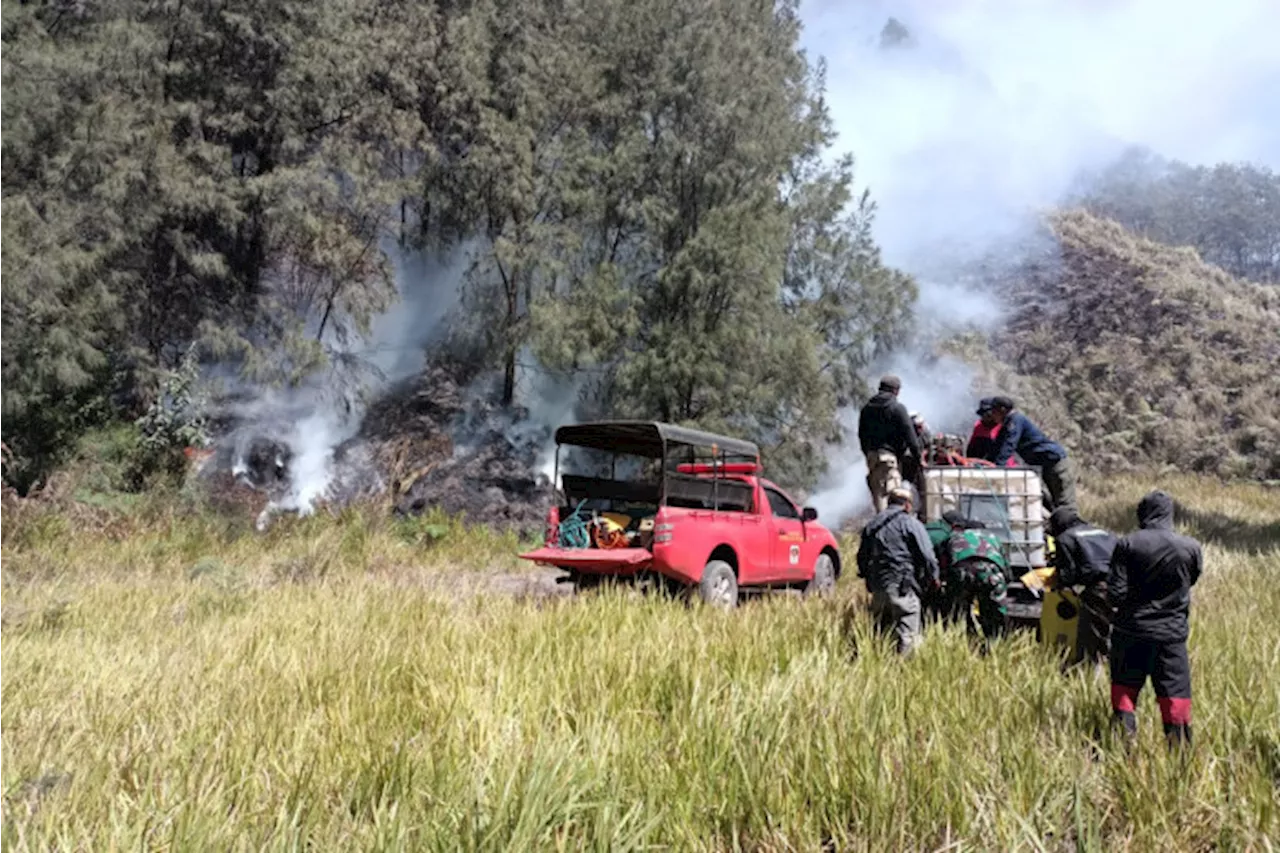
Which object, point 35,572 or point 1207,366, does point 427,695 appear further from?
point 1207,366

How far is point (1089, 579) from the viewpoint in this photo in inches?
179

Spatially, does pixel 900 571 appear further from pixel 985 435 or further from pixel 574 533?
pixel 574 533

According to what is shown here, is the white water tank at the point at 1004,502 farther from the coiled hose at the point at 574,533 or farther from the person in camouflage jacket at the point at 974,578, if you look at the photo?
the coiled hose at the point at 574,533

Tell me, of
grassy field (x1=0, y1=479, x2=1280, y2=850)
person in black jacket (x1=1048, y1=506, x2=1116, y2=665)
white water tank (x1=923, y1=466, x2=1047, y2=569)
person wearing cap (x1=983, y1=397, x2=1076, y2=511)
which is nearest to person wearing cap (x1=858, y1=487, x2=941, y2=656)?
grassy field (x1=0, y1=479, x2=1280, y2=850)

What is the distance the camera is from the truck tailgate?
7.24 metres

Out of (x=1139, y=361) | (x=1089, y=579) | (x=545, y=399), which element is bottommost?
(x=1089, y=579)

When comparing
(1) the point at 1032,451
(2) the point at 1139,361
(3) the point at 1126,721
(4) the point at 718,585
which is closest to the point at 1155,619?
(3) the point at 1126,721

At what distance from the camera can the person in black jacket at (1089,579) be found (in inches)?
179

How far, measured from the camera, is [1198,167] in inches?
2067

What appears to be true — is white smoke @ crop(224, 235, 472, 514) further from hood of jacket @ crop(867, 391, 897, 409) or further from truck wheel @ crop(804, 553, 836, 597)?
hood of jacket @ crop(867, 391, 897, 409)

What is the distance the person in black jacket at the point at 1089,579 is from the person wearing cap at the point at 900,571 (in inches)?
35.5

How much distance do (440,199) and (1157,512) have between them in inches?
666

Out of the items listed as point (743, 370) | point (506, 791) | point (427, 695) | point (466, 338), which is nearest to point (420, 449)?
point (466, 338)

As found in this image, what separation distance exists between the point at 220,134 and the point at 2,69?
3744 millimetres
